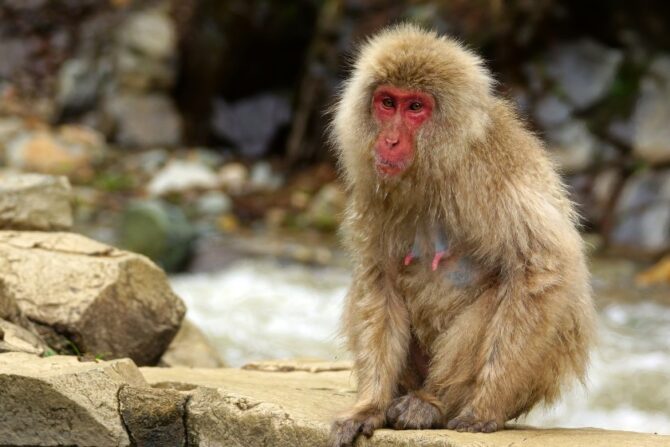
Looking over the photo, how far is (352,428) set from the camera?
386cm

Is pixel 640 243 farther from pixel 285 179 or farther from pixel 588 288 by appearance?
pixel 588 288

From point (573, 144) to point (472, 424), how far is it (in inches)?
360

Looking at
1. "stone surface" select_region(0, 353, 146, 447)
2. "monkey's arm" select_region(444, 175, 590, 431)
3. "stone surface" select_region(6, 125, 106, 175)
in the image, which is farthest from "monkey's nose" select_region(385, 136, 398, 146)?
"stone surface" select_region(6, 125, 106, 175)

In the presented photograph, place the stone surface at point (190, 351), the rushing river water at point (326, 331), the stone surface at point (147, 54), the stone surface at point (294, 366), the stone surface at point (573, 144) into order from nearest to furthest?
the stone surface at point (294, 366) < the stone surface at point (190, 351) < the rushing river water at point (326, 331) < the stone surface at point (573, 144) < the stone surface at point (147, 54)

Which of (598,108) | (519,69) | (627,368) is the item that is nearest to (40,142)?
(519,69)

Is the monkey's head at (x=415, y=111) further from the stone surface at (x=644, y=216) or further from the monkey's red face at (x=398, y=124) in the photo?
the stone surface at (x=644, y=216)

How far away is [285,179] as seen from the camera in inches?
583

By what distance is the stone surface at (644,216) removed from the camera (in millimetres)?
11438

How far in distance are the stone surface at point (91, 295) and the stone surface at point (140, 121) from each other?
10.8m

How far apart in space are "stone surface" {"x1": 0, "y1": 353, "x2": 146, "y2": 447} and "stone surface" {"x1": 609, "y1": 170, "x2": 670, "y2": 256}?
840 cm

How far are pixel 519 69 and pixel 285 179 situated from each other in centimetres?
355

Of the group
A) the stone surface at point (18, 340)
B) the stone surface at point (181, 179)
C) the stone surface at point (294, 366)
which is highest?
the stone surface at point (18, 340)

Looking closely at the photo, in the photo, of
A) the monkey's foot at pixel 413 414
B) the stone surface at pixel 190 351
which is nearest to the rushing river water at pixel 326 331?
the stone surface at pixel 190 351

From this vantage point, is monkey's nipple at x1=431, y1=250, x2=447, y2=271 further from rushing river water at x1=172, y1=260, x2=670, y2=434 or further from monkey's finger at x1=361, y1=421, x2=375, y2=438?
rushing river water at x1=172, y1=260, x2=670, y2=434
